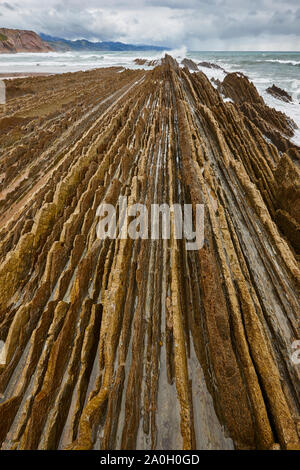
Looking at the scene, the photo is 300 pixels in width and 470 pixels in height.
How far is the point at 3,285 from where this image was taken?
3525 mm

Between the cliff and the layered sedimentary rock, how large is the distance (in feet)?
323

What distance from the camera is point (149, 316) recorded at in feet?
11.0

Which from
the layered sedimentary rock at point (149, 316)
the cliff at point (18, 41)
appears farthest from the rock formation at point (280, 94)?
the cliff at point (18, 41)

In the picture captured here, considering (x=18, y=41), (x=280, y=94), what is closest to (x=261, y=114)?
(x=280, y=94)

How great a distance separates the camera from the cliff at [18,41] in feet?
230

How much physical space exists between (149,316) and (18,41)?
4794 inches

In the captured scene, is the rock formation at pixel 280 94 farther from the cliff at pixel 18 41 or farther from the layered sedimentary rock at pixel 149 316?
the cliff at pixel 18 41

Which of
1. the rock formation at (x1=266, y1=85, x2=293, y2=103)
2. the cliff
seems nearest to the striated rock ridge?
the rock formation at (x1=266, y1=85, x2=293, y2=103)

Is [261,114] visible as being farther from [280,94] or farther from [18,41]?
[18,41]

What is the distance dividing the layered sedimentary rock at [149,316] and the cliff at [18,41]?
98521 mm

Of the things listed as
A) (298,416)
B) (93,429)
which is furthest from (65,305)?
(298,416)
